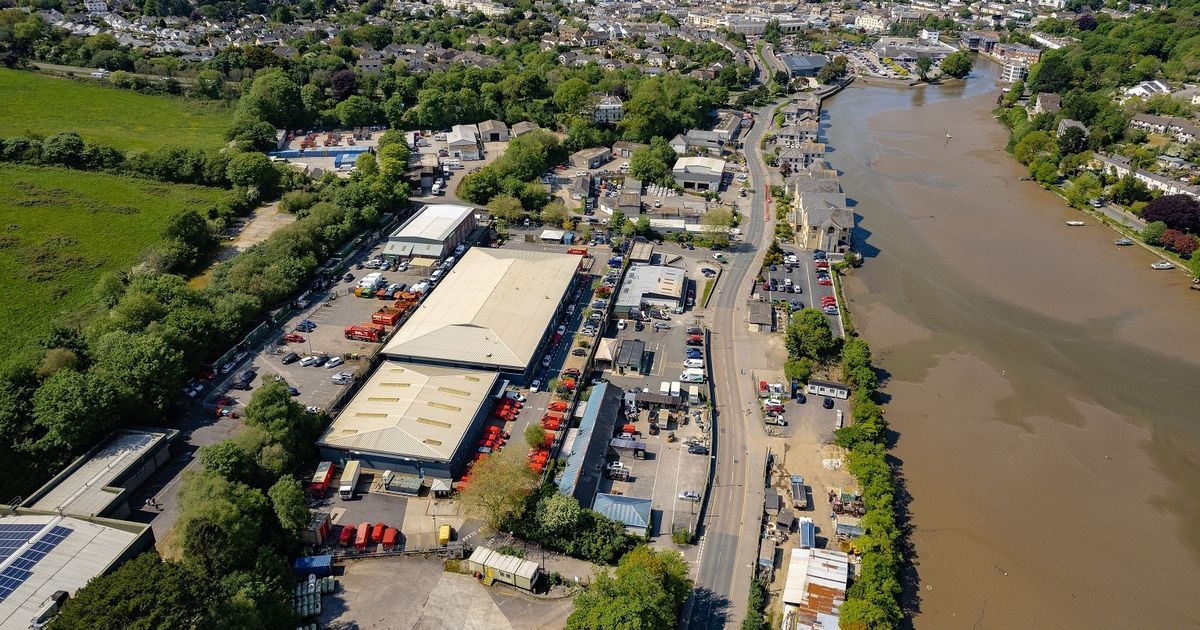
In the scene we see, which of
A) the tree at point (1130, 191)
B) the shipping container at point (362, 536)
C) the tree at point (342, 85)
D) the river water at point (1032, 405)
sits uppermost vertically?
the tree at point (342, 85)

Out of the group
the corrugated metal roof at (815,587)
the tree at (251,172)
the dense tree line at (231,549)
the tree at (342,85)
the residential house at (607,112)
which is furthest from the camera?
the tree at (342,85)

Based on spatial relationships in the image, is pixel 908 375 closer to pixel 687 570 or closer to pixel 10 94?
pixel 687 570

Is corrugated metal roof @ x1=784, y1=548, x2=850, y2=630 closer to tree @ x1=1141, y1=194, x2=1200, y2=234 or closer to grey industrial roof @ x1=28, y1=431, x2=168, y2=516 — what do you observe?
grey industrial roof @ x1=28, y1=431, x2=168, y2=516

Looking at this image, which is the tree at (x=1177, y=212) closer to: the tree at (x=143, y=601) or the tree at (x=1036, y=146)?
the tree at (x=1036, y=146)

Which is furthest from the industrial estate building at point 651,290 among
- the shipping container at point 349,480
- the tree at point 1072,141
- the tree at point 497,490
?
the tree at point 1072,141

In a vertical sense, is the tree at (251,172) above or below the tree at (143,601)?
above

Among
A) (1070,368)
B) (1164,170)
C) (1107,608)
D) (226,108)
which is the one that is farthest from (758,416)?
(226,108)

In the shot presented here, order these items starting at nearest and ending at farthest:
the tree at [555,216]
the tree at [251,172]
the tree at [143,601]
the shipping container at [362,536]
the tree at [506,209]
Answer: the tree at [143,601], the shipping container at [362,536], the tree at [555,216], the tree at [506,209], the tree at [251,172]
